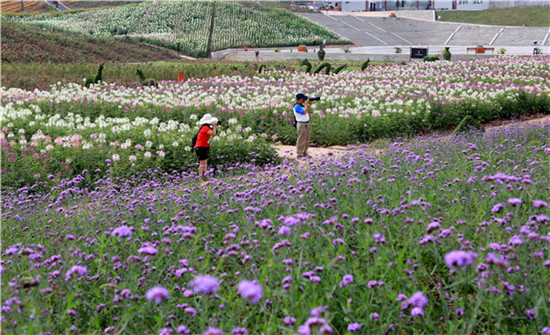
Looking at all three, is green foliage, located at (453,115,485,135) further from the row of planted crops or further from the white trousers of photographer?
the white trousers of photographer

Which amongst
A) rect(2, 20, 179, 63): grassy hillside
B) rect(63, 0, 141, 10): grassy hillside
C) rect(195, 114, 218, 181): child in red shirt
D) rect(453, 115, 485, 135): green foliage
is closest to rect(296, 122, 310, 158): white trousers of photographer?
rect(195, 114, 218, 181): child in red shirt

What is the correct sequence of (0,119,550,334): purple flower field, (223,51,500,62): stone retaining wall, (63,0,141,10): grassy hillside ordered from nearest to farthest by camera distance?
(0,119,550,334): purple flower field
(223,51,500,62): stone retaining wall
(63,0,141,10): grassy hillside

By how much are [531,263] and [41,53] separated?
2915 centimetres

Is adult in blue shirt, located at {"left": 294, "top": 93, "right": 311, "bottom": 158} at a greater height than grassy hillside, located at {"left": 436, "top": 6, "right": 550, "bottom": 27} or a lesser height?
lesser

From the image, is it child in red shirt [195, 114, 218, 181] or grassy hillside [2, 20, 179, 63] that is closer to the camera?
child in red shirt [195, 114, 218, 181]

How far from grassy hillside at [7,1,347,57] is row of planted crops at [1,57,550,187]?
3088cm

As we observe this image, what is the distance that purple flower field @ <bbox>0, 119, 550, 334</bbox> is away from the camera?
2.75 meters

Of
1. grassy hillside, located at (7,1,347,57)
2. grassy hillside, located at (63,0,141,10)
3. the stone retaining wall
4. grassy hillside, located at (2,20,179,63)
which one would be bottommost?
the stone retaining wall

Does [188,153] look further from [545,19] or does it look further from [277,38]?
[545,19]

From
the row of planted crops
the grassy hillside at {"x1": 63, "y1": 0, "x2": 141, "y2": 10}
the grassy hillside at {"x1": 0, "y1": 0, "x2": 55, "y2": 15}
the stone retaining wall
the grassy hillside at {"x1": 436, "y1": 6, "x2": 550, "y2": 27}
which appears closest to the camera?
the row of planted crops

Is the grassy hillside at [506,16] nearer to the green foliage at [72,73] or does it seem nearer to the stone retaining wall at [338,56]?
the stone retaining wall at [338,56]

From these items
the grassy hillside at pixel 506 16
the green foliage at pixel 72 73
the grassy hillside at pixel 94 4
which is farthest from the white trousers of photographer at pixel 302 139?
the grassy hillside at pixel 94 4

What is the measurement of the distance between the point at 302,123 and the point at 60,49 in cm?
2468

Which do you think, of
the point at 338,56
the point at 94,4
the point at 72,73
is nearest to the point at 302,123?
the point at 72,73
